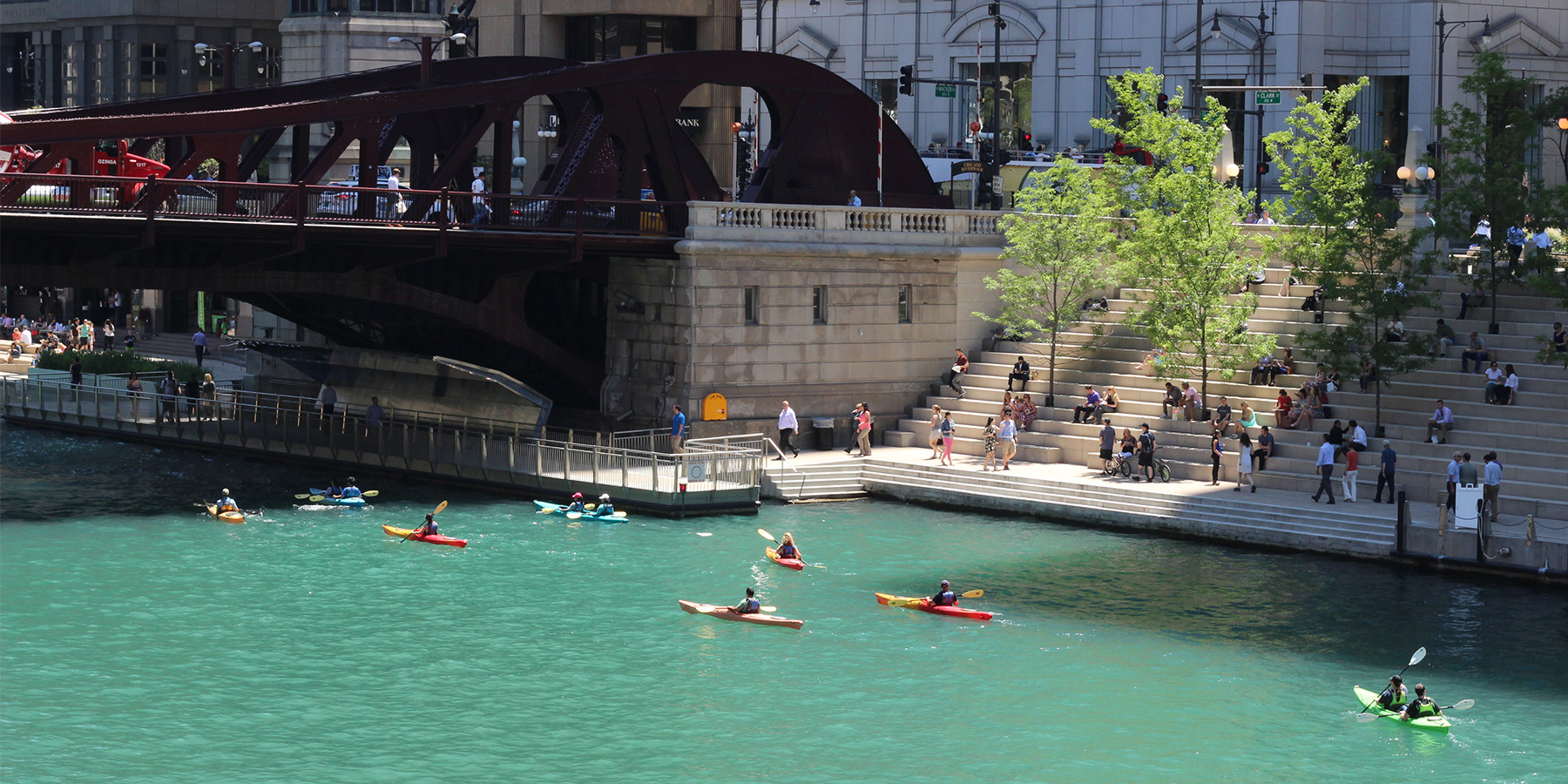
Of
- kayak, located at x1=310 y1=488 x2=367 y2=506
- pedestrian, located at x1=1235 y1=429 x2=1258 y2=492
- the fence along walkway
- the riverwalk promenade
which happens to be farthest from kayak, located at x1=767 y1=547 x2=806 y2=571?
kayak, located at x1=310 y1=488 x2=367 y2=506

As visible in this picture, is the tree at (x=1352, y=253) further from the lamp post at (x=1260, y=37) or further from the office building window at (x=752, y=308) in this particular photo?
the lamp post at (x=1260, y=37)

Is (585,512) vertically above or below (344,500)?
below

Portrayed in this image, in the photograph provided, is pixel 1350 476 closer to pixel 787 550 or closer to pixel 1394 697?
pixel 787 550

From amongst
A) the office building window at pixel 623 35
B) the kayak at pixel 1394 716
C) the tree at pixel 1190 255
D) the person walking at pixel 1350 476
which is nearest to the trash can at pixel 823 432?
the tree at pixel 1190 255

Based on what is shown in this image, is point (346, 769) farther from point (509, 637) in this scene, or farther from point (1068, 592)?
point (1068, 592)

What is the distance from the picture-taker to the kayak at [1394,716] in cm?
3284

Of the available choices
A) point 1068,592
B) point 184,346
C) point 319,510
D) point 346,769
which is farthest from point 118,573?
point 184,346

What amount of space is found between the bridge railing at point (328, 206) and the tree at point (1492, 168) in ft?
70.3

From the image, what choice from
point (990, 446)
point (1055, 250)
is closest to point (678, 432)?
point (990, 446)

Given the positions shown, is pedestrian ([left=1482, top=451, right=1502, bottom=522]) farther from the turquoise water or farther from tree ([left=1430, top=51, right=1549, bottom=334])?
tree ([left=1430, top=51, right=1549, bottom=334])

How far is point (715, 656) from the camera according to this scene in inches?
1439

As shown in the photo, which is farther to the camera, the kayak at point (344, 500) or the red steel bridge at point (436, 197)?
the kayak at point (344, 500)

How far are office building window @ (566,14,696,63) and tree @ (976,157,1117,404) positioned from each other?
128 ft

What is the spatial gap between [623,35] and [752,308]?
4072 cm
